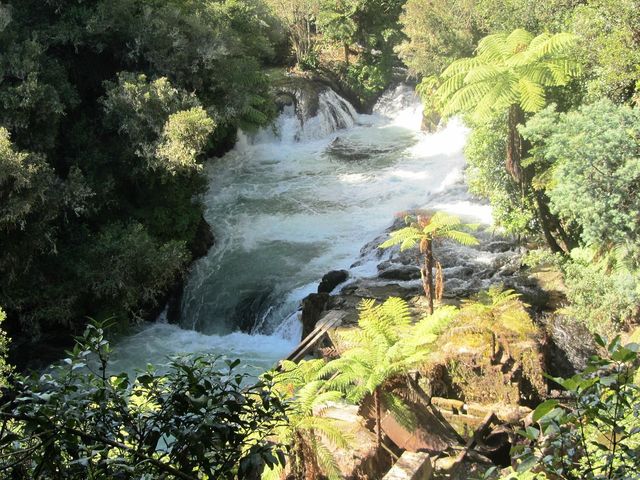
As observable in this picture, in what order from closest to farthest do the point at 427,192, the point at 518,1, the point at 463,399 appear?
the point at 463,399, the point at 518,1, the point at 427,192

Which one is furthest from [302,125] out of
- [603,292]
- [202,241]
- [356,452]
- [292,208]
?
[356,452]

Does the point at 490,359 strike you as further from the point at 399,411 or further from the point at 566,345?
the point at 566,345

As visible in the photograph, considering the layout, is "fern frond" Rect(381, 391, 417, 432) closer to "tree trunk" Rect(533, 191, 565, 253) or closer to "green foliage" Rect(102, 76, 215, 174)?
"tree trunk" Rect(533, 191, 565, 253)

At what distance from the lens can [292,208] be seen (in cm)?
1684

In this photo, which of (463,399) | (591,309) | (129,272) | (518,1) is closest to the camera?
(463,399)

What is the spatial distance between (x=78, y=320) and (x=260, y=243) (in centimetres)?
457

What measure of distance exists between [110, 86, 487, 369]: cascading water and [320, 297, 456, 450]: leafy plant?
4.62 metres

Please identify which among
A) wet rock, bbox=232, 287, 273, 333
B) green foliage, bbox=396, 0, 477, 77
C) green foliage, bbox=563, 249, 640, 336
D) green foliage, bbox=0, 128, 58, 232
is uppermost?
green foliage, bbox=396, 0, 477, 77

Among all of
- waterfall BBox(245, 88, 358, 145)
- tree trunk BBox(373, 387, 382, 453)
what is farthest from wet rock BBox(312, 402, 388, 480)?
waterfall BBox(245, 88, 358, 145)

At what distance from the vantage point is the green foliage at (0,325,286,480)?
190 cm

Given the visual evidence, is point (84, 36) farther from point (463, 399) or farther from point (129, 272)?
point (463, 399)

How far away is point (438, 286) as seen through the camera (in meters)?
9.75

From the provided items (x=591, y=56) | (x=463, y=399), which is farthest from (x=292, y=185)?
(x=463, y=399)

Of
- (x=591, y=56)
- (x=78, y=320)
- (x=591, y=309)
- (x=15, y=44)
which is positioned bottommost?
(x=78, y=320)
